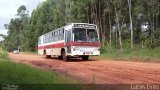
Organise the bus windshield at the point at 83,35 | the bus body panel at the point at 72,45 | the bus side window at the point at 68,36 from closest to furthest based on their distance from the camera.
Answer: the bus body panel at the point at 72,45
the bus windshield at the point at 83,35
the bus side window at the point at 68,36

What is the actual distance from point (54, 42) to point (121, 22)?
2117cm

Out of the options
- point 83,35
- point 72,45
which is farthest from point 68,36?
point 83,35

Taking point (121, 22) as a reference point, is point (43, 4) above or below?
above

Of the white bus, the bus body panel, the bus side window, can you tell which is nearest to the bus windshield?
the white bus

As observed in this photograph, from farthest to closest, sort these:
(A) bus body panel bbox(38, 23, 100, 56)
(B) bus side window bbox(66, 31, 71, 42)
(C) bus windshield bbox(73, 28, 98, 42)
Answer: (B) bus side window bbox(66, 31, 71, 42) → (C) bus windshield bbox(73, 28, 98, 42) → (A) bus body panel bbox(38, 23, 100, 56)

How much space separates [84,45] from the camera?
93.6ft

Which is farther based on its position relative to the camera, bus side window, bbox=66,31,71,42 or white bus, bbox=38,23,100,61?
bus side window, bbox=66,31,71,42

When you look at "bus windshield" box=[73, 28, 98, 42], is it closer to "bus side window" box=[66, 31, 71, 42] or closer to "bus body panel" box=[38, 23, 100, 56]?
"bus body panel" box=[38, 23, 100, 56]

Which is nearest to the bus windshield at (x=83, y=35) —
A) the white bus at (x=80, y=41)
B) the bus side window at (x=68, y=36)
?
the white bus at (x=80, y=41)

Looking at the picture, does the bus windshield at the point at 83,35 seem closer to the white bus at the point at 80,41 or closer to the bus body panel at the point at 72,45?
the white bus at the point at 80,41

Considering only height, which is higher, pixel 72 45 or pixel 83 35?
pixel 83 35

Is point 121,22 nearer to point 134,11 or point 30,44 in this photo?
point 134,11

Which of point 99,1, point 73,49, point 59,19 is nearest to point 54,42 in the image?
point 73,49

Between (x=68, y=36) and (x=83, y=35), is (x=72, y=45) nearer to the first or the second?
(x=68, y=36)
